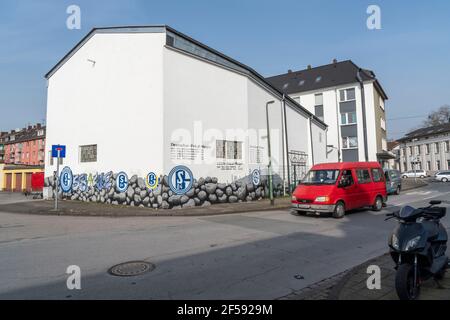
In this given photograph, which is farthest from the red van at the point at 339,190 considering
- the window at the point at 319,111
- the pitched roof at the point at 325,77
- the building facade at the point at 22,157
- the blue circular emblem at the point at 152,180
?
the building facade at the point at 22,157

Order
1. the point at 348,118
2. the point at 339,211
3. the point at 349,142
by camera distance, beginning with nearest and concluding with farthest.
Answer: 1. the point at 339,211
2. the point at 349,142
3. the point at 348,118

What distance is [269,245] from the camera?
705 cm

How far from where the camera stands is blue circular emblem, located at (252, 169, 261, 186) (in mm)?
19266

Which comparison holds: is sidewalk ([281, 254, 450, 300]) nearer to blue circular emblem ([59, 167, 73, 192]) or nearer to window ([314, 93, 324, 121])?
blue circular emblem ([59, 167, 73, 192])

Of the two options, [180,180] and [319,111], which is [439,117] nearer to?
[319,111]

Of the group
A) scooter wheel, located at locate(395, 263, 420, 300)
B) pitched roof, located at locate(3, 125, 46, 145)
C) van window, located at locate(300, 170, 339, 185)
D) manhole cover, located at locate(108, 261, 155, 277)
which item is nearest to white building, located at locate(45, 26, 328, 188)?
van window, located at locate(300, 170, 339, 185)

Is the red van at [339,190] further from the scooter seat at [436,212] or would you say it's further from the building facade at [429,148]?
the building facade at [429,148]

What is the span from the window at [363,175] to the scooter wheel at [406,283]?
8962 millimetres

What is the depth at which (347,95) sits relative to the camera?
40312 millimetres

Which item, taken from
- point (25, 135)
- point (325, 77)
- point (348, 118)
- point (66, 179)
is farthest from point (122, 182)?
point (25, 135)

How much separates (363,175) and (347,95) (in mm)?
30952

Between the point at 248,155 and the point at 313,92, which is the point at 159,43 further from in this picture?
the point at 313,92

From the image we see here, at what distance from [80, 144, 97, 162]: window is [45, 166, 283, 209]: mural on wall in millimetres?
957

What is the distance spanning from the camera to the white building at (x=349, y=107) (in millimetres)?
38375
